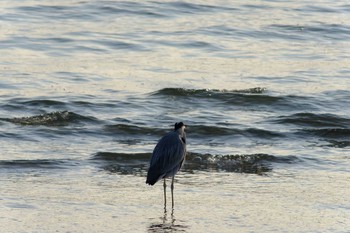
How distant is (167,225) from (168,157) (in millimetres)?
1291

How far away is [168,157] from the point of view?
976cm

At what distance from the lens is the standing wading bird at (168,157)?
958 cm

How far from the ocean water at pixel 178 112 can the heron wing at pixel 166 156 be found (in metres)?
0.26

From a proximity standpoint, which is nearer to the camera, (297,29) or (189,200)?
(189,200)

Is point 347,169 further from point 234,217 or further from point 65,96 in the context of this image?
point 65,96

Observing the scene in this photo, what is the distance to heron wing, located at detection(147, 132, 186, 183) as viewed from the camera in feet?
31.5

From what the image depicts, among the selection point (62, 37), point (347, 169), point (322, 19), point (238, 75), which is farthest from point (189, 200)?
point (322, 19)

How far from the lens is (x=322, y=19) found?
73.7 ft

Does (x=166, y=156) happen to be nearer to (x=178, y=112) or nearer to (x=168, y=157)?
(x=168, y=157)

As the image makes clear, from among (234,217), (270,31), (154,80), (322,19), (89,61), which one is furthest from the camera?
(322,19)

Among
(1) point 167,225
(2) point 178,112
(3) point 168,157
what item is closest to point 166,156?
(3) point 168,157

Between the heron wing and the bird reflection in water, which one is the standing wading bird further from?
the bird reflection in water

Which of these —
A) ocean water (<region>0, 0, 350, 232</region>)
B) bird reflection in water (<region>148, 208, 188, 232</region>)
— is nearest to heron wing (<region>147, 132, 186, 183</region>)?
ocean water (<region>0, 0, 350, 232</region>)

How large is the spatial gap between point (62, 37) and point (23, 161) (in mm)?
8482
